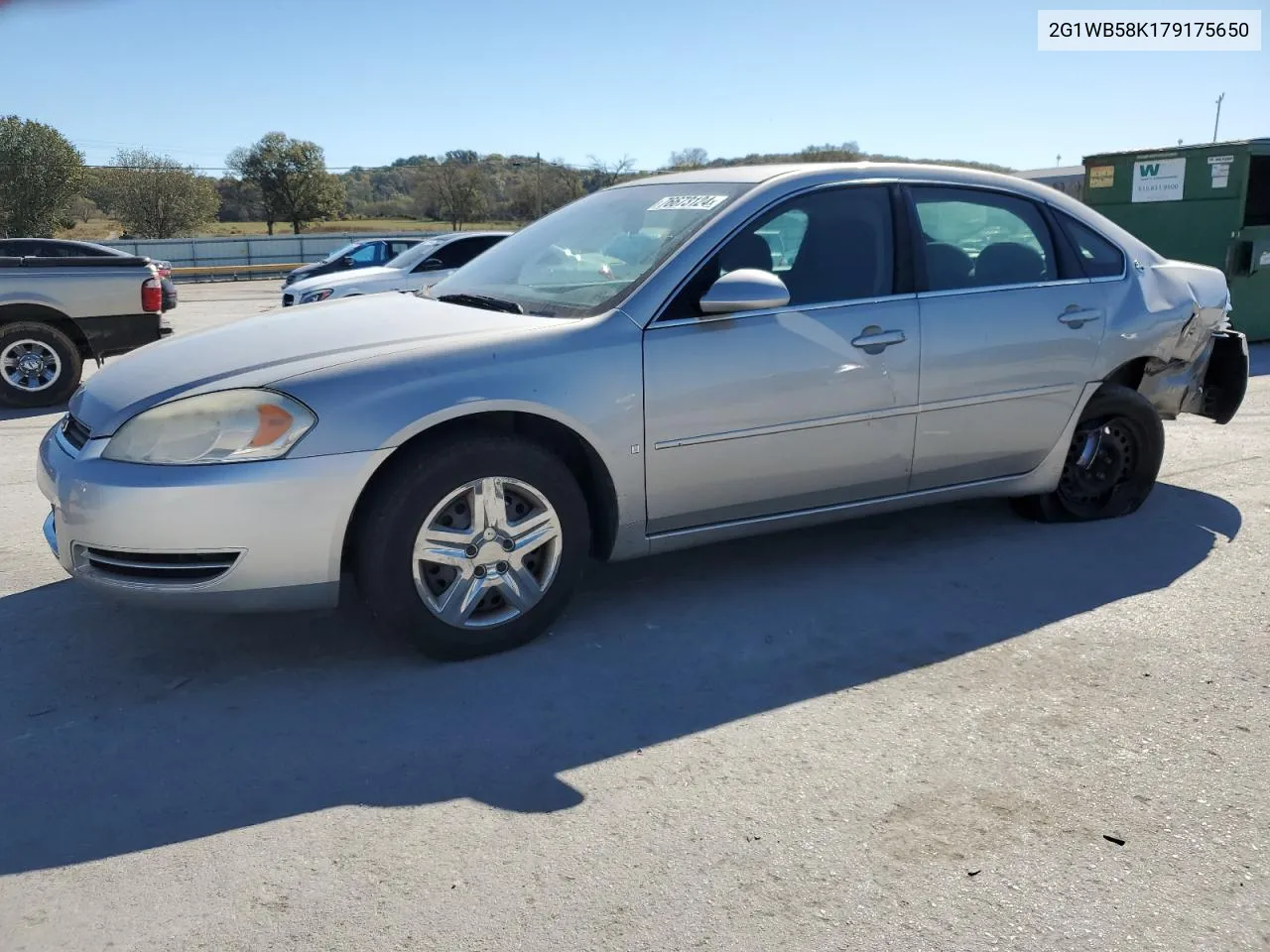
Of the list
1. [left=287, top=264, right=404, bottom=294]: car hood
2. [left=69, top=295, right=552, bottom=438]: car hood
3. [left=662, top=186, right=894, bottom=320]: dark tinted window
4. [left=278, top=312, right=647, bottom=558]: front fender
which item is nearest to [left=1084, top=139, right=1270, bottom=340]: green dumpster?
[left=287, top=264, right=404, bottom=294]: car hood

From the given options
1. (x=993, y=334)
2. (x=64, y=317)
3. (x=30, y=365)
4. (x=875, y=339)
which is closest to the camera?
(x=875, y=339)

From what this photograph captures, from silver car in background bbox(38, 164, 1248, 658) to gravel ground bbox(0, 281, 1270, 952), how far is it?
0.35 metres

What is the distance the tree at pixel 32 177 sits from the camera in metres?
53.2

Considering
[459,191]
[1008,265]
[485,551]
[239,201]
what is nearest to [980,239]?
[1008,265]

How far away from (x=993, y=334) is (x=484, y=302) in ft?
6.86

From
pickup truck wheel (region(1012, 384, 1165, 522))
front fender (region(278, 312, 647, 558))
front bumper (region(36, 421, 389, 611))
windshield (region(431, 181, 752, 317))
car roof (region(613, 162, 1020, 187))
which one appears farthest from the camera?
pickup truck wheel (region(1012, 384, 1165, 522))

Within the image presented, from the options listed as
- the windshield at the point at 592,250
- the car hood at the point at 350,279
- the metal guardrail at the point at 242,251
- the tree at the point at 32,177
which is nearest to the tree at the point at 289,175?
the tree at the point at 32,177

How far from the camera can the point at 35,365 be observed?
9070mm

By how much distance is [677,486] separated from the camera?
384 cm

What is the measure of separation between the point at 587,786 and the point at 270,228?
69.9m

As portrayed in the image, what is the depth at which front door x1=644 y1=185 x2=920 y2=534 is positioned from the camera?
380cm

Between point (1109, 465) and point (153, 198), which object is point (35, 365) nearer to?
point (1109, 465)

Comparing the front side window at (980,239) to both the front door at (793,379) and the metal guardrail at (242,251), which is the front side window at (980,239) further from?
the metal guardrail at (242,251)

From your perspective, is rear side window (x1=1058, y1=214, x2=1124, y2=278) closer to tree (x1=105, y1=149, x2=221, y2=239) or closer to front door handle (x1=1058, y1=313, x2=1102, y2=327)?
front door handle (x1=1058, y1=313, x2=1102, y2=327)
